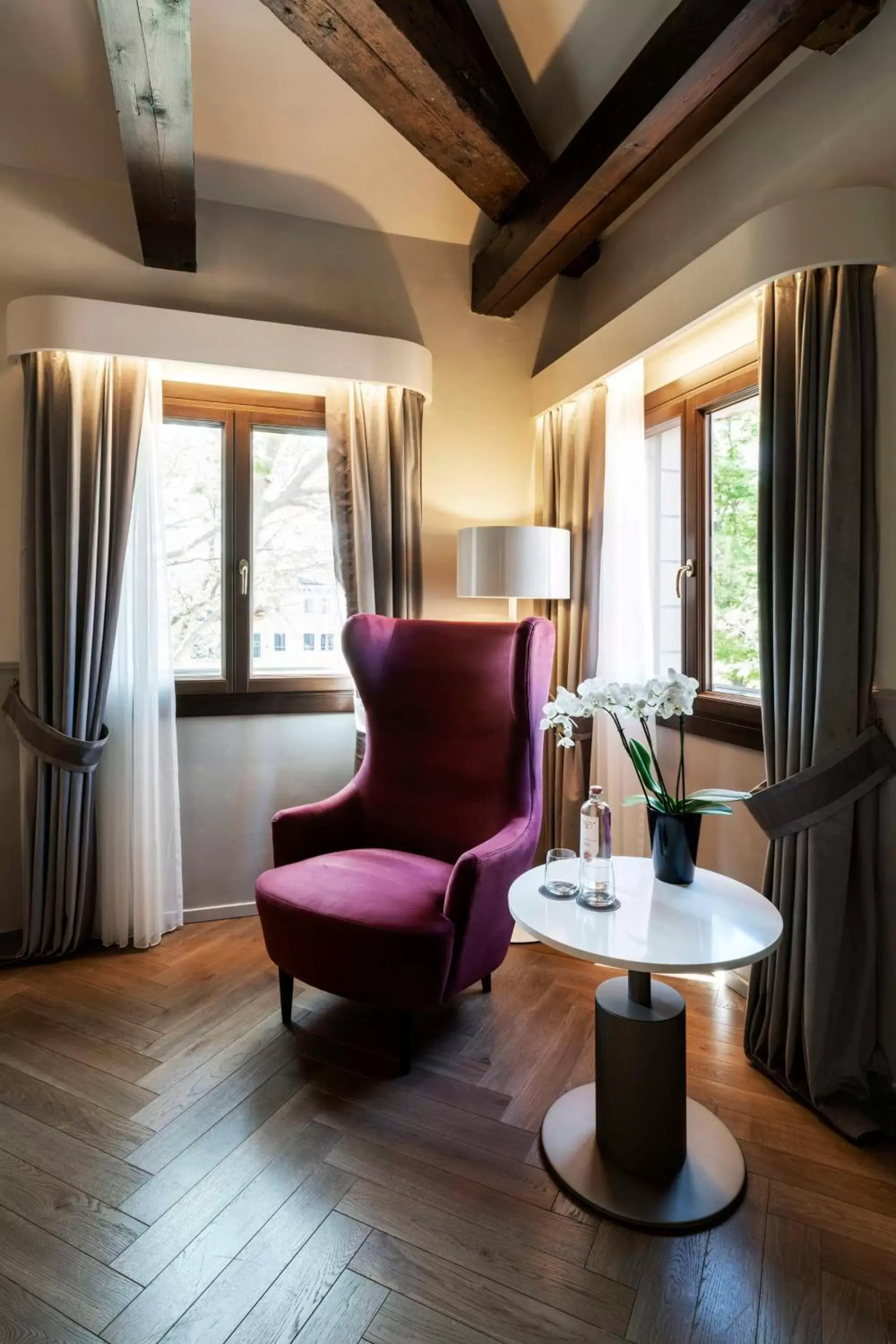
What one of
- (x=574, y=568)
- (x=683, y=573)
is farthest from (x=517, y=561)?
(x=683, y=573)

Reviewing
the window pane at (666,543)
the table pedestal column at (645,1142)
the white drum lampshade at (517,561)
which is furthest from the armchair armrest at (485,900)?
the window pane at (666,543)

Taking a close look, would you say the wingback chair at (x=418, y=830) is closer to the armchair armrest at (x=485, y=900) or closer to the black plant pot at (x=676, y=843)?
the armchair armrest at (x=485, y=900)

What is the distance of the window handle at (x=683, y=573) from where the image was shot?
261cm

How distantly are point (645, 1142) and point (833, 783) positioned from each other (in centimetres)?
94

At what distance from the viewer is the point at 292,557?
3018mm

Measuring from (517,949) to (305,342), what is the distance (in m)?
2.45

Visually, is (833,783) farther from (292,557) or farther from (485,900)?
(292,557)

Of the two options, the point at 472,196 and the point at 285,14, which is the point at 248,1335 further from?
the point at 472,196

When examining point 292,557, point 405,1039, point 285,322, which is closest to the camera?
point 405,1039

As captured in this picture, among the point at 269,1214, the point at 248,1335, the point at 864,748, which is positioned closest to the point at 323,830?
the point at 269,1214

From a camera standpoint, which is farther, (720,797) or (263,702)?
(263,702)

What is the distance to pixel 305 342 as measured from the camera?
8.85 ft

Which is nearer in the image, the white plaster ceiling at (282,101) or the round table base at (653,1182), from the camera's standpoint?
the round table base at (653,1182)

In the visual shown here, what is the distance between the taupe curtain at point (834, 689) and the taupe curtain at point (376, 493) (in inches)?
59.0
